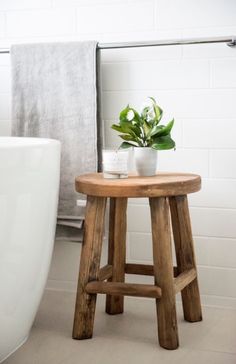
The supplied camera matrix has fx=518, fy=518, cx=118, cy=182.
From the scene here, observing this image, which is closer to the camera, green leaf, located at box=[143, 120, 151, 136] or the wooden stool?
the wooden stool

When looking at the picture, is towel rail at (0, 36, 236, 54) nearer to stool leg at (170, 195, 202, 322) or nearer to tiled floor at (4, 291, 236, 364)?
stool leg at (170, 195, 202, 322)

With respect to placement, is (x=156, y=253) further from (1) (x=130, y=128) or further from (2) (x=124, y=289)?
(1) (x=130, y=128)

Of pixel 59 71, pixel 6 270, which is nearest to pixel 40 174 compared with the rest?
pixel 6 270

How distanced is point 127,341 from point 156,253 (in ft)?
1.09

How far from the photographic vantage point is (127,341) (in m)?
1.71

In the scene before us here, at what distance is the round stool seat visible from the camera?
156 cm

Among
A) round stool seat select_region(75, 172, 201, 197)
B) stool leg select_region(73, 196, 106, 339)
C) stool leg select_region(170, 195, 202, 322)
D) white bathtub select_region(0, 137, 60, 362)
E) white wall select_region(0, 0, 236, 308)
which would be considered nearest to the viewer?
white bathtub select_region(0, 137, 60, 362)

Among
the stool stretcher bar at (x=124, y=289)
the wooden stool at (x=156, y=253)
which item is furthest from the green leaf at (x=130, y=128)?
the stool stretcher bar at (x=124, y=289)

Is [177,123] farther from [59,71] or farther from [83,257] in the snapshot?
[83,257]

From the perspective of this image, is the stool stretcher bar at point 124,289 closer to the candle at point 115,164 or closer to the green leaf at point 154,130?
the candle at point 115,164

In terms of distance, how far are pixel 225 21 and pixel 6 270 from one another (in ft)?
3.99

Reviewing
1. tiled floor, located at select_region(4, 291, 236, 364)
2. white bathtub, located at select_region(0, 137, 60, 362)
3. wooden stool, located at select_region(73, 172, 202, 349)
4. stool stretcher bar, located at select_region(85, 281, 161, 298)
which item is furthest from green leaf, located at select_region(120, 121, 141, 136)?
tiled floor, located at select_region(4, 291, 236, 364)

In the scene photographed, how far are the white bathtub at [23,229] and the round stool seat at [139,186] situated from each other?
12 cm

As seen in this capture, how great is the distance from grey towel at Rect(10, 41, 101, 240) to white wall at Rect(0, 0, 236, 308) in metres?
0.14
